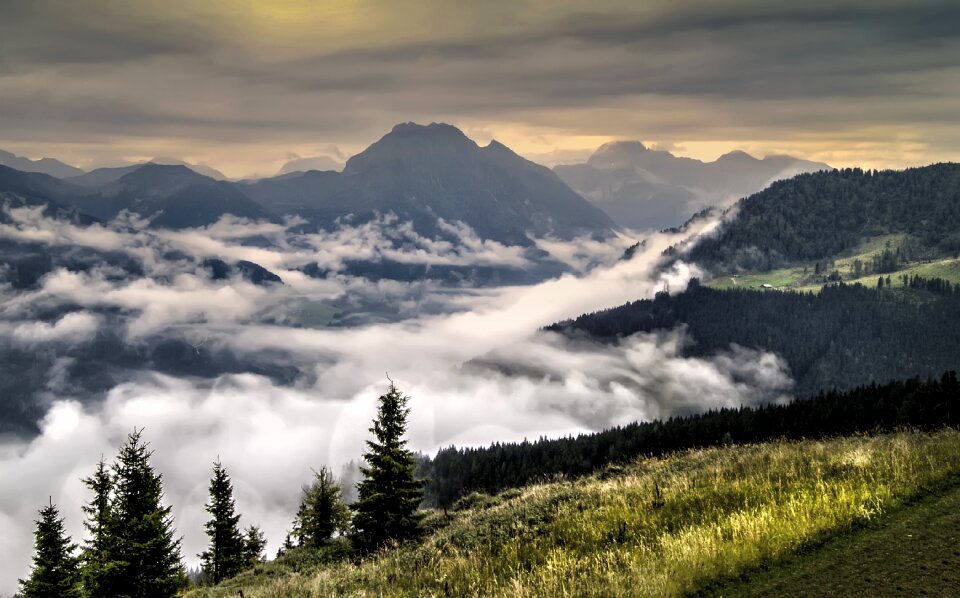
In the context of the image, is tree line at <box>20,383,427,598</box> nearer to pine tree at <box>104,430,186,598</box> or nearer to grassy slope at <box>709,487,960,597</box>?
pine tree at <box>104,430,186,598</box>

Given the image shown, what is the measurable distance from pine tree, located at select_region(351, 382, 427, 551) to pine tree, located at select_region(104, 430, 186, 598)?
31.3 feet

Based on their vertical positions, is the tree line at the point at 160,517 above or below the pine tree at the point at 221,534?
above

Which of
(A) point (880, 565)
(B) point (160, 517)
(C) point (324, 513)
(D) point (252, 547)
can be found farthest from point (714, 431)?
(A) point (880, 565)

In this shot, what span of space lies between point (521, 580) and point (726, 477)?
822 centimetres

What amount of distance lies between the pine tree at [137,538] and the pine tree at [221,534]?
94.5 feet

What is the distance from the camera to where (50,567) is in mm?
43312

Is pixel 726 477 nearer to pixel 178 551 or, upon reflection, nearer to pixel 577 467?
pixel 178 551

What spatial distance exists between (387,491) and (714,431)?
83.4 metres

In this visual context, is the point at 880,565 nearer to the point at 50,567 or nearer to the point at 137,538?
the point at 137,538

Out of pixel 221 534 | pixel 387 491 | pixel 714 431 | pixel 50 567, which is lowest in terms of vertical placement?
pixel 221 534

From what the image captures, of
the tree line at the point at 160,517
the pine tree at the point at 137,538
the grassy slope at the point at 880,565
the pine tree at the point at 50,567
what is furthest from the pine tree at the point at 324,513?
the grassy slope at the point at 880,565

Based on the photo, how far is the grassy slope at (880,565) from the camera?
Answer: 28.7 ft

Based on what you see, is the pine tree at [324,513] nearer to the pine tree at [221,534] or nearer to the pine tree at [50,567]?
the pine tree at [221,534]

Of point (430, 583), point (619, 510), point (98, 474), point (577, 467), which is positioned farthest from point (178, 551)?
point (577, 467)
